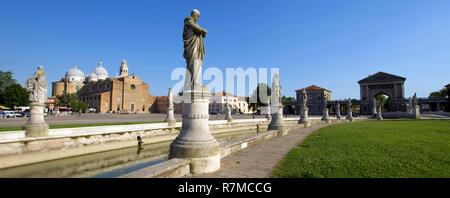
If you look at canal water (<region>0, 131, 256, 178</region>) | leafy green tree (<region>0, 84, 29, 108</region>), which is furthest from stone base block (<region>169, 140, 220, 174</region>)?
leafy green tree (<region>0, 84, 29, 108</region>)

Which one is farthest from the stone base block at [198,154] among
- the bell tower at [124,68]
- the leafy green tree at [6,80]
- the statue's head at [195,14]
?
the bell tower at [124,68]

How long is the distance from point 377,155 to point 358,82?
92.6 meters

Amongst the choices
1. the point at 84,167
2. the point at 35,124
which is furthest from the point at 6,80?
the point at 84,167

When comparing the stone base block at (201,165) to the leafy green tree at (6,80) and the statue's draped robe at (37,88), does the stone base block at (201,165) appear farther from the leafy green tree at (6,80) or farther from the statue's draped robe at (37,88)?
the leafy green tree at (6,80)

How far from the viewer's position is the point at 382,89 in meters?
87.5

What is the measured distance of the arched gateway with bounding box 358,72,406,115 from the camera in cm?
8438

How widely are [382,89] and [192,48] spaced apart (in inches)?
3709

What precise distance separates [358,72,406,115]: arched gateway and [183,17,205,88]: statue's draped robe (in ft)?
287

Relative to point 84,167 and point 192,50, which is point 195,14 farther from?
point 84,167

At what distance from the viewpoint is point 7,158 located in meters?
11.4

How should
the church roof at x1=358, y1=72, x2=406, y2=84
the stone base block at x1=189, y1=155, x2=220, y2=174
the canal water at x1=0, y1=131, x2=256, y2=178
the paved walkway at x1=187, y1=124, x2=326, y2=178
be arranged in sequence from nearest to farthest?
the paved walkway at x1=187, y1=124, x2=326, y2=178
the stone base block at x1=189, y1=155, x2=220, y2=174
the canal water at x1=0, y1=131, x2=256, y2=178
the church roof at x1=358, y1=72, x2=406, y2=84

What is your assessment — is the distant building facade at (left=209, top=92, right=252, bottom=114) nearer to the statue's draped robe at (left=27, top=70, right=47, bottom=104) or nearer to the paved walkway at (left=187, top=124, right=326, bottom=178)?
the statue's draped robe at (left=27, top=70, right=47, bottom=104)
